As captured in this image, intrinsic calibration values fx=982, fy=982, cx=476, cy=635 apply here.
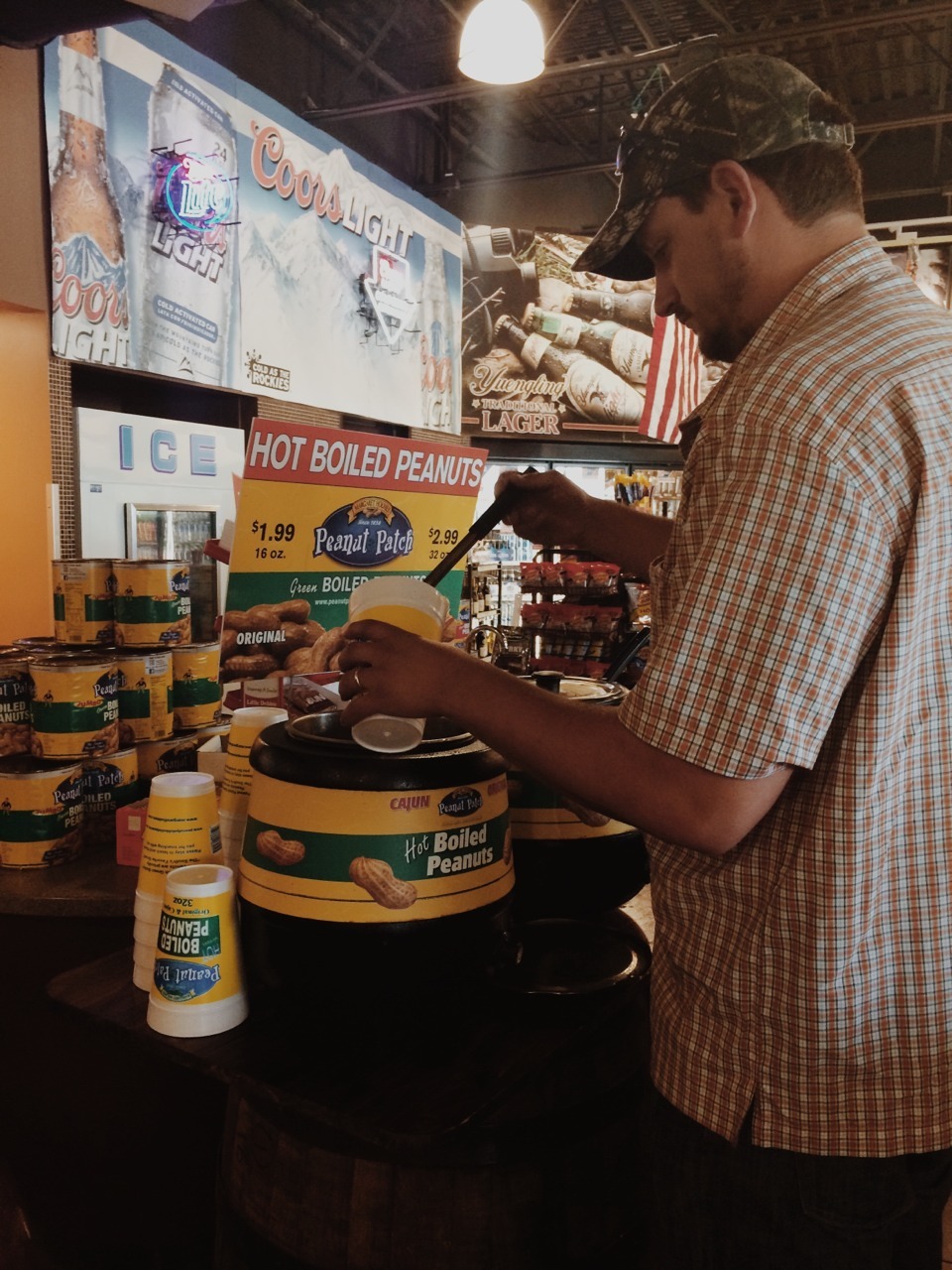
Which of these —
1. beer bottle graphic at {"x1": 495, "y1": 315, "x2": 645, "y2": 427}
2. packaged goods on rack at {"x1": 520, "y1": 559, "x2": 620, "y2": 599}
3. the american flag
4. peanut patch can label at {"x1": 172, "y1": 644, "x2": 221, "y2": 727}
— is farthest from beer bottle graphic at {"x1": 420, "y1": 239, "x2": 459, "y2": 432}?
peanut patch can label at {"x1": 172, "y1": 644, "x2": 221, "y2": 727}

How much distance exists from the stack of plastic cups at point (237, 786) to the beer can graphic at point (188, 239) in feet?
15.2

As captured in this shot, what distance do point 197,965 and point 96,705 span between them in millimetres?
1059

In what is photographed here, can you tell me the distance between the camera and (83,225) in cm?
507

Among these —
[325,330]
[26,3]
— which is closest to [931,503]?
[26,3]

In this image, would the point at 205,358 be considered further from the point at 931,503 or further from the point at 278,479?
the point at 931,503

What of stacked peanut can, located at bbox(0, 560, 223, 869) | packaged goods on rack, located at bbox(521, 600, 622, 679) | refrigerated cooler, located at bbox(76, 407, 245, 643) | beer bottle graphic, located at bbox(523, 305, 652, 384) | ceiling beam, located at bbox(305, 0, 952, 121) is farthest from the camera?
beer bottle graphic, located at bbox(523, 305, 652, 384)

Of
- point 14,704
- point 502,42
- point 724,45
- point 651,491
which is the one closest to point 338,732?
A: point 14,704

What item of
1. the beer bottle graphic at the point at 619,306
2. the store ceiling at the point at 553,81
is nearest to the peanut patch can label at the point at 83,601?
the store ceiling at the point at 553,81

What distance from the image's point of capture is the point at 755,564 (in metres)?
0.85

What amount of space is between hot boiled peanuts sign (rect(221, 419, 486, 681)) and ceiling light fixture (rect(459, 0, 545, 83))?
3.94 m

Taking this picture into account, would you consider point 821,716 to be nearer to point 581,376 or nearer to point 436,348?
point 436,348

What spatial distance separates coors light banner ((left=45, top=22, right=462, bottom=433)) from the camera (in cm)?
506

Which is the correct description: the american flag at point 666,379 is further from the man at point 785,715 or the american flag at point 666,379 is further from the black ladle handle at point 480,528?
the man at point 785,715

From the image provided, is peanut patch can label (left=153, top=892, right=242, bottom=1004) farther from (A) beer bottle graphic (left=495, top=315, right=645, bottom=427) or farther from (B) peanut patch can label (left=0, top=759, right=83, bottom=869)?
(A) beer bottle graphic (left=495, top=315, right=645, bottom=427)
